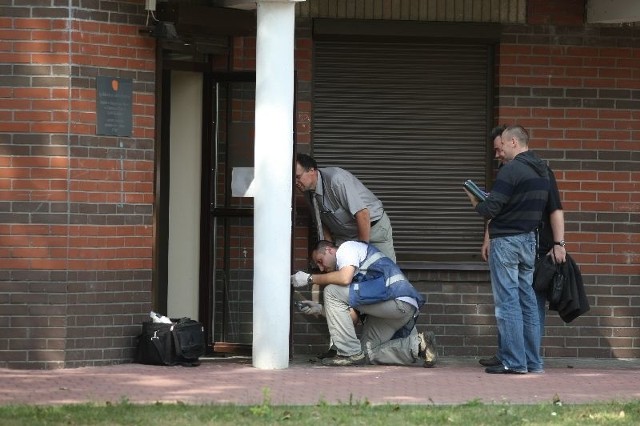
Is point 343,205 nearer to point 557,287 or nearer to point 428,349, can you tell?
point 428,349

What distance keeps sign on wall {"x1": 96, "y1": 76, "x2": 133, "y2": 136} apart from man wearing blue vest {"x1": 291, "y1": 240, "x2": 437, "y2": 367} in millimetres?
1810

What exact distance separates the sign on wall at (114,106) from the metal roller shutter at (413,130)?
6.80 ft

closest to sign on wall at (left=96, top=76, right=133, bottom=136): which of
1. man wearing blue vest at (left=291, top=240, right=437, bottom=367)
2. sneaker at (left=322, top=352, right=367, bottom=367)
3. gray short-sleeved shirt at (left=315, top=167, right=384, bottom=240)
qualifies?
gray short-sleeved shirt at (left=315, top=167, right=384, bottom=240)

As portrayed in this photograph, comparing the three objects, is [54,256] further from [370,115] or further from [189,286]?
[370,115]

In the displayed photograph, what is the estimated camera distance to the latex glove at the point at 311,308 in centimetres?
1226

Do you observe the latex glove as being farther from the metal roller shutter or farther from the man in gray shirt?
the metal roller shutter

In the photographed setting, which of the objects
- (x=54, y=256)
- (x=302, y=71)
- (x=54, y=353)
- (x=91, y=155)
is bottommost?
(x=54, y=353)

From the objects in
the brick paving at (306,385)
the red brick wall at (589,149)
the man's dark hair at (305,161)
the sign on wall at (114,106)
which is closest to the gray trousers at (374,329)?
the brick paving at (306,385)

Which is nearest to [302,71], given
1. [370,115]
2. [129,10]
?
[370,115]

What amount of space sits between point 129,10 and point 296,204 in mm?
2290

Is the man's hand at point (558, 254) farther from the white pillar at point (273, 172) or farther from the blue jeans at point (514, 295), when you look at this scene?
the white pillar at point (273, 172)

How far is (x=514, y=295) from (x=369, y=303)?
3.80ft

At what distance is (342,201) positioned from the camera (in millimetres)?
12055

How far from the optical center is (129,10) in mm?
11430
